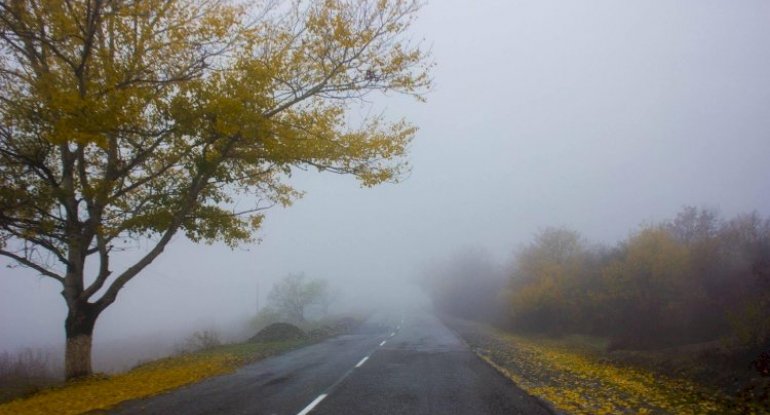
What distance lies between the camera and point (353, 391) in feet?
31.1

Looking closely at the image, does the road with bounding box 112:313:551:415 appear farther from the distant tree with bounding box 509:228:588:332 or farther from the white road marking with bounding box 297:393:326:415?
the distant tree with bounding box 509:228:588:332

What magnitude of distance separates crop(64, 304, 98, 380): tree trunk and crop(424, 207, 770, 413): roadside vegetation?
1065 centimetres

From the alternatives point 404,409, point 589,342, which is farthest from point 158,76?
point 589,342

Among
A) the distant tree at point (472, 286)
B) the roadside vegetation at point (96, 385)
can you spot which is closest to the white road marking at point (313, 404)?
the roadside vegetation at point (96, 385)

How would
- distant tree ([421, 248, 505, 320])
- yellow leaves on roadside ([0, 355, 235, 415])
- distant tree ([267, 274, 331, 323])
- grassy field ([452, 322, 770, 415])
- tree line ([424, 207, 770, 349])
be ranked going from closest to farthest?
grassy field ([452, 322, 770, 415])
yellow leaves on roadside ([0, 355, 235, 415])
tree line ([424, 207, 770, 349])
distant tree ([421, 248, 505, 320])
distant tree ([267, 274, 331, 323])

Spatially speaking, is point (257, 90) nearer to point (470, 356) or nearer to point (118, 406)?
point (118, 406)

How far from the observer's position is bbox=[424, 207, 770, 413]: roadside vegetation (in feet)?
37.4

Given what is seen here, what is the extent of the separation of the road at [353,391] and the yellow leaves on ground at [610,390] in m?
0.63

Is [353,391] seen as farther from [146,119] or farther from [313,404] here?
[146,119]

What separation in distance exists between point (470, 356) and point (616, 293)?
16.4 m

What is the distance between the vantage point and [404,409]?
7906 millimetres

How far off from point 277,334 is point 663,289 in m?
21.0

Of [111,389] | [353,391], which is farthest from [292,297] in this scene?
[353,391]

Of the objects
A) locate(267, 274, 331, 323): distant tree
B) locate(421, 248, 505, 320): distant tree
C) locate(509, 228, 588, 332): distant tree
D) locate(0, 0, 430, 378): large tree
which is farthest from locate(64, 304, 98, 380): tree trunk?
locate(267, 274, 331, 323): distant tree
